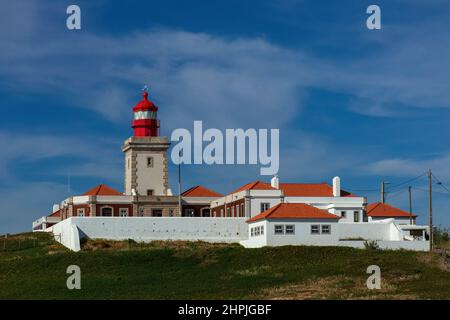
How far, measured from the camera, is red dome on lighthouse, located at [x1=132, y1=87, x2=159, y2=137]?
93062 millimetres

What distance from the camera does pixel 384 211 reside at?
9869 centimetres

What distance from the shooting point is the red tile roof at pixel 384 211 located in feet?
321

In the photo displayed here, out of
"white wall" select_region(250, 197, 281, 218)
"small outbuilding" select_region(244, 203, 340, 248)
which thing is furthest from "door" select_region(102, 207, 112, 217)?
"small outbuilding" select_region(244, 203, 340, 248)

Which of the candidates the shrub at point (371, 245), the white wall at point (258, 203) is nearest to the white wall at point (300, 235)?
the shrub at point (371, 245)

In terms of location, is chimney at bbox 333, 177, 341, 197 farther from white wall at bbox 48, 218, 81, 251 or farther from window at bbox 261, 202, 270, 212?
white wall at bbox 48, 218, 81, 251

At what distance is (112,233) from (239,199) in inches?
460

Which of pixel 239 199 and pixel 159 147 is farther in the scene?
pixel 159 147

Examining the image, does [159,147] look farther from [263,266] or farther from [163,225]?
[263,266]

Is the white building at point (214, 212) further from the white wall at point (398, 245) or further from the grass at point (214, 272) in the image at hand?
the grass at point (214, 272)

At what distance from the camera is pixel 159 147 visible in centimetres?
9200

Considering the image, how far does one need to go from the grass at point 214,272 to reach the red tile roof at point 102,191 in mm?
9194

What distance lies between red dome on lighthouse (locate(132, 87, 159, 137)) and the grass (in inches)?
644

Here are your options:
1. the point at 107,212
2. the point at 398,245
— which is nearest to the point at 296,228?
the point at 398,245
